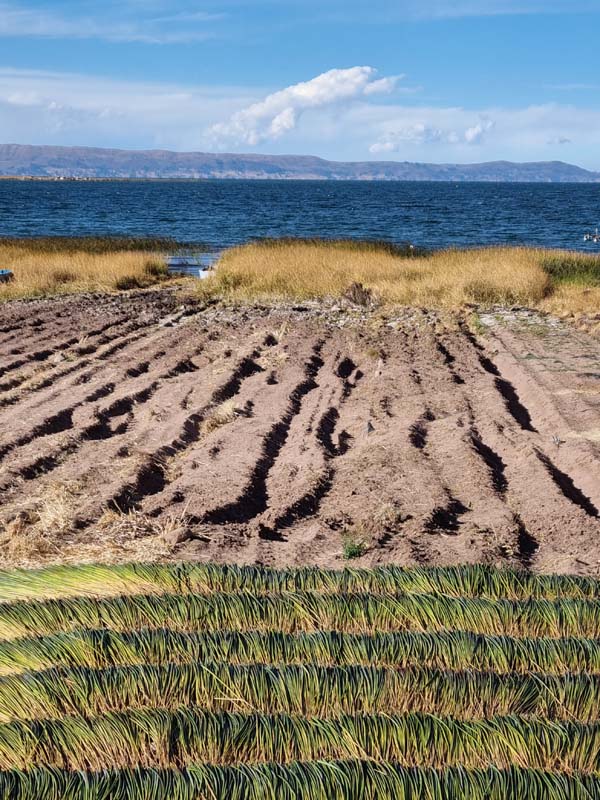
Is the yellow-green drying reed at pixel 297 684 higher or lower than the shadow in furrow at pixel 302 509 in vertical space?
higher

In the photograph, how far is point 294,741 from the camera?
3971 mm

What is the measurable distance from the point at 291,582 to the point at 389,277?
15.8 m

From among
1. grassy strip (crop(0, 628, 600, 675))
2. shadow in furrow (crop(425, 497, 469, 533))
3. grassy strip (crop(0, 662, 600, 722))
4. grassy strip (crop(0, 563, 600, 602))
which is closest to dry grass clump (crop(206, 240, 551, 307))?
shadow in furrow (crop(425, 497, 469, 533))

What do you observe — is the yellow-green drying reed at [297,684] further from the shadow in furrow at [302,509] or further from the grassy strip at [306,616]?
the shadow in furrow at [302,509]

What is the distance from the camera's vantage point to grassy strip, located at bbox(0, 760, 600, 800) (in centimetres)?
359

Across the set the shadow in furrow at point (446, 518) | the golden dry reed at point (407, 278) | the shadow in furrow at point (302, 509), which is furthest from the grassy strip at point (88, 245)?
the shadow in furrow at point (446, 518)

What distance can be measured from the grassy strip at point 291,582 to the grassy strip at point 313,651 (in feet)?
1.90

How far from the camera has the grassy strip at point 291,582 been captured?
17.9ft

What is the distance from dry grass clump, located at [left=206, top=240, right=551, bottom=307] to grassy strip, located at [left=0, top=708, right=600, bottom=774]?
1493 centimetres

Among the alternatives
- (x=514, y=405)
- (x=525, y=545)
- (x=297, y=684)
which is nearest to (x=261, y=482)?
(x=525, y=545)

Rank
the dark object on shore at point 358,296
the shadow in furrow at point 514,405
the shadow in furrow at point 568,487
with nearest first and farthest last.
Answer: the shadow in furrow at point 568,487 < the shadow in furrow at point 514,405 < the dark object on shore at point 358,296

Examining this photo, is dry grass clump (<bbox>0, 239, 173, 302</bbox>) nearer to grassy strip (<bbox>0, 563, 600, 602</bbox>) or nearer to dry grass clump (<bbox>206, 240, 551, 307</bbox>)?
dry grass clump (<bbox>206, 240, 551, 307</bbox>)

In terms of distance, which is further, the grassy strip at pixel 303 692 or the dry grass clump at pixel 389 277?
the dry grass clump at pixel 389 277

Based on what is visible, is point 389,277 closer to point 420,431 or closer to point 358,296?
point 358,296
